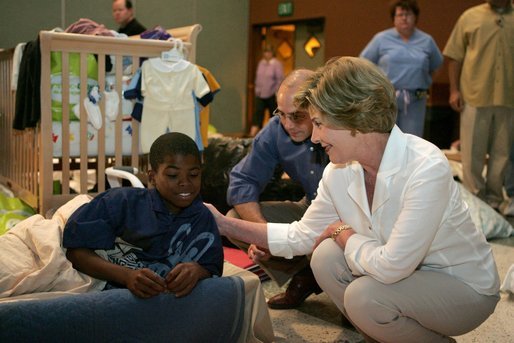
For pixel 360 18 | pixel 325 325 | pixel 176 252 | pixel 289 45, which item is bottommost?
pixel 325 325

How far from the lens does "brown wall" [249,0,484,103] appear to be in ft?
21.2

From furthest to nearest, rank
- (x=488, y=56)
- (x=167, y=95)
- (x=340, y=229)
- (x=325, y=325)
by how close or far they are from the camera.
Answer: (x=488, y=56) → (x=167, y=95) → (x=325, y=325) → (x=340, y=229)

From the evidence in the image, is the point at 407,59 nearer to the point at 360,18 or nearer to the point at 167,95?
the point at 167,95

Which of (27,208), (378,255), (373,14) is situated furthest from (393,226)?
(373,14)

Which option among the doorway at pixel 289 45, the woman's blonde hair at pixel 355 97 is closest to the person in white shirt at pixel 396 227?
the woman's blonde hair at pixel 355 97

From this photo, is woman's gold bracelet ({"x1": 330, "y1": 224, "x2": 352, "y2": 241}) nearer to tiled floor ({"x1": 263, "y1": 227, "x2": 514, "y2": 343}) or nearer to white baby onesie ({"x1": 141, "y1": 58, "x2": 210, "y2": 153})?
tiled floor ({"x1": 263, "y1": 227, "x2": 514, "y2": 343})

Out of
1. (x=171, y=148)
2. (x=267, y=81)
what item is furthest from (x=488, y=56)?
(x=267, y=81)

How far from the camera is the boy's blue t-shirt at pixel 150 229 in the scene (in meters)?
1.59

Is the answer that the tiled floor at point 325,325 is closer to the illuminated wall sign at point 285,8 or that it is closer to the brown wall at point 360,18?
the brown wall at point 360,18

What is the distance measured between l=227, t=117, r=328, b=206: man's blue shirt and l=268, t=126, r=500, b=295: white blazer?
451 mm

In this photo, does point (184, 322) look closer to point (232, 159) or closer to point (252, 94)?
point (232, 159)

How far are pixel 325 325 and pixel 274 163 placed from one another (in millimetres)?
634

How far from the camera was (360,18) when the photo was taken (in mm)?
7414

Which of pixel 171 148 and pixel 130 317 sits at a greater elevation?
pixel 171 148
